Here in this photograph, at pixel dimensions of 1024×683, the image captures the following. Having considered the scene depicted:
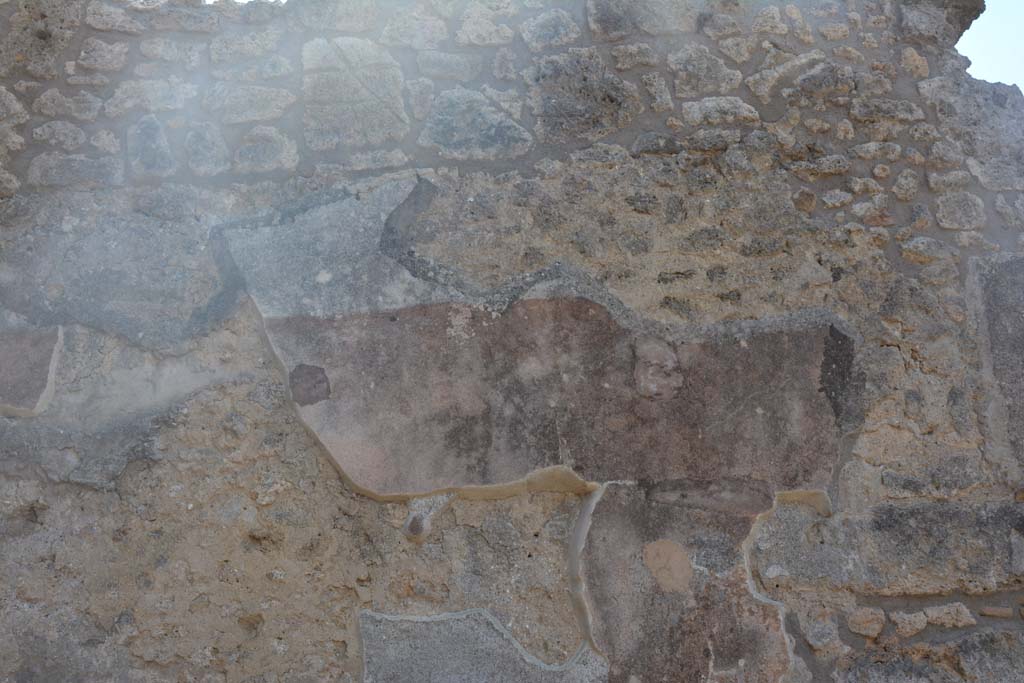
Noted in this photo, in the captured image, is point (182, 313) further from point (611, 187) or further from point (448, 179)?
point (611, 187)

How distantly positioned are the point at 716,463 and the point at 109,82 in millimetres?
1776

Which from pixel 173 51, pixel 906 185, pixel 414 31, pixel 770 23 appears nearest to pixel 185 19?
pixel 173 51

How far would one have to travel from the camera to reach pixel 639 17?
8.52ft

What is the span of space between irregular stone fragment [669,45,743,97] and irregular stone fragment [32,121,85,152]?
1551 mm

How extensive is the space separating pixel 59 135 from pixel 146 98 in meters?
0.22

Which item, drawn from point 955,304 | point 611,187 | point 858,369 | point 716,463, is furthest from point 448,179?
point 955,304

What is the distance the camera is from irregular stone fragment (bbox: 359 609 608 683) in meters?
Result: 2.15

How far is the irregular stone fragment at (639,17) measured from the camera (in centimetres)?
257

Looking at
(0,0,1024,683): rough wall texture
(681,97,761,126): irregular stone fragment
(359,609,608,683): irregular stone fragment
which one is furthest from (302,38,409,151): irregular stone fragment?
(359,609,608,683): irregular stone fragment

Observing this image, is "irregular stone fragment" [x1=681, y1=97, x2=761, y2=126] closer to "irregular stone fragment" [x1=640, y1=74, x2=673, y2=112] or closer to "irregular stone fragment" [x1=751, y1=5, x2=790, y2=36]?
"irregular stone fragment" [x1=640, y1=74, x2=673, y2=112]

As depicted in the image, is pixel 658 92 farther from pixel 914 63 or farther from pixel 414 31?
pixel 914 63

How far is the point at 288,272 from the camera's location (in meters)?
2.24

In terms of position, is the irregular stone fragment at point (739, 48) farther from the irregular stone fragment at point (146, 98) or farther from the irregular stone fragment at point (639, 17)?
the irregular stone fragment at point (146, 98)

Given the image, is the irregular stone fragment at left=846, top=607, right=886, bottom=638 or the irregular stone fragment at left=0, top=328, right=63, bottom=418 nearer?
the irregular stone fragment at left=0, top=328, right=63, bottom=418
